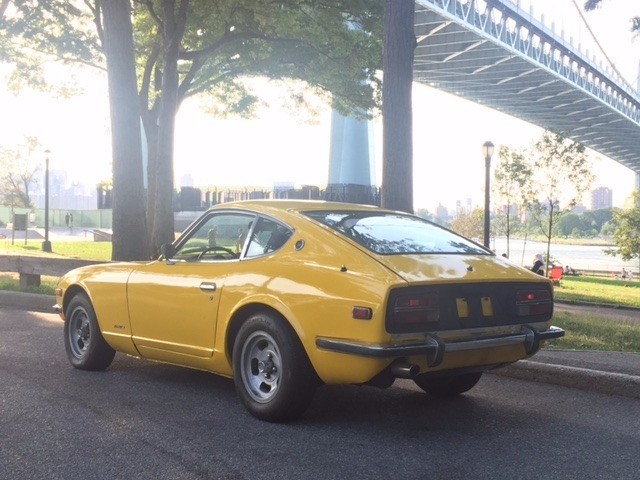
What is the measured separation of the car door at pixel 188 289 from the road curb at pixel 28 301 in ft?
18.9

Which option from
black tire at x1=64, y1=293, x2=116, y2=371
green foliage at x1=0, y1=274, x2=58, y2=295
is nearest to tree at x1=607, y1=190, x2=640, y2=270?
green foliage at x1=0, y1=274, x2=58, y2=295

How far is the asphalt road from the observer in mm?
3855

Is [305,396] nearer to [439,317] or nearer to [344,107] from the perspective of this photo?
[439,317]

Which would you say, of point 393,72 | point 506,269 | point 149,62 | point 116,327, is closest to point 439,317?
point 506,269

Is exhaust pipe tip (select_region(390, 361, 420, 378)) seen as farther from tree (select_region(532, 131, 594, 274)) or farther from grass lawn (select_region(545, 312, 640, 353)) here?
tree (select_region(532, 131, 594, 274))

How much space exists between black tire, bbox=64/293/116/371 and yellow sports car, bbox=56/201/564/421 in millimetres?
457

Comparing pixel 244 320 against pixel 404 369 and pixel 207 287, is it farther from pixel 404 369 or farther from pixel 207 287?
pixel 404 369

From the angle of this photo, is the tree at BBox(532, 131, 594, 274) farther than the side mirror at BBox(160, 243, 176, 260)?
Yes

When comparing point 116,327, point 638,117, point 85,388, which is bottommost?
point 85,388

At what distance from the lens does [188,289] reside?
5367 millimetres

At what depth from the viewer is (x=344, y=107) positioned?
2612cm

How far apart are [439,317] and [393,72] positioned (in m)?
6.00

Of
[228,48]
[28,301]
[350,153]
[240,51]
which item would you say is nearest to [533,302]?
[28,301]

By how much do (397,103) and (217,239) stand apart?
4.91 m
